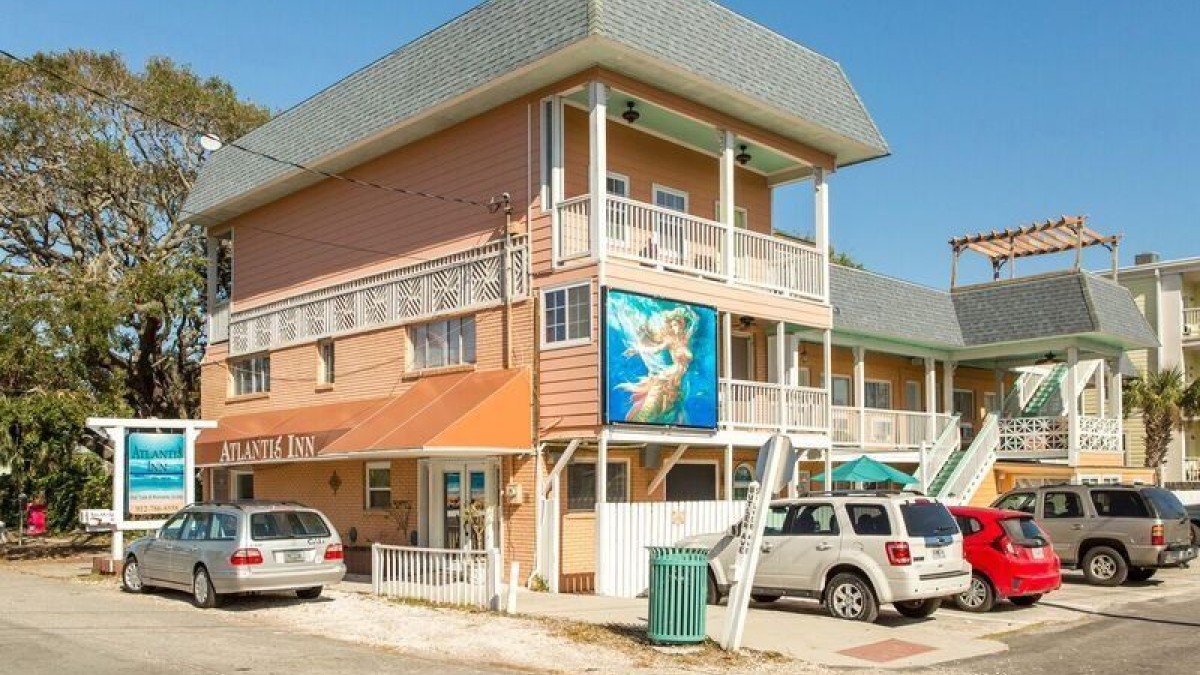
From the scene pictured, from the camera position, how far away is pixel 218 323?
103 feet

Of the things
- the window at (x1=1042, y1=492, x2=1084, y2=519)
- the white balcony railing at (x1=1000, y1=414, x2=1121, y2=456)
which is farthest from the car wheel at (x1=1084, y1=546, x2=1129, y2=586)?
the white balcony railing at (x1=1000, y1=414, x2=1121, y2=456)

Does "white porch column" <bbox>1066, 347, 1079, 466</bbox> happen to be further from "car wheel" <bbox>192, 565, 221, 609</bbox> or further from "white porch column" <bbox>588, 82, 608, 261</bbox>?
"car wheel" <bbox>192, 565, 221, 609</bbox>

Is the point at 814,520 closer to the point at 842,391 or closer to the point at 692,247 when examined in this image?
the point at 692,247

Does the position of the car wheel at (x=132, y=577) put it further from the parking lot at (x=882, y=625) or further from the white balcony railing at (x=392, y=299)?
the white balcony railing at (x=392, y=299)

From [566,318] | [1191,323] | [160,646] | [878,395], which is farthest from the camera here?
[1191,323]

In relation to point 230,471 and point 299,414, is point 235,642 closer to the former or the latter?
point 299,414

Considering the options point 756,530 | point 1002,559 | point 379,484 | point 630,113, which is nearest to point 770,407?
point 630,113

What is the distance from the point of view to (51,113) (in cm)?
3525

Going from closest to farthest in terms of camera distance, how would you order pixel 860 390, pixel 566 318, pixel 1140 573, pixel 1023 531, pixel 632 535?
pixel 1023 531
pixel 632 535
pixel 566 318
pixel 1140 573
pixel 860 390

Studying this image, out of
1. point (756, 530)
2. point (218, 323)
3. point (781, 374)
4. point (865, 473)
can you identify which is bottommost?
point (756, 530)

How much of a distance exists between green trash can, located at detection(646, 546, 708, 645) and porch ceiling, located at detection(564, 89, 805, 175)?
9.76m

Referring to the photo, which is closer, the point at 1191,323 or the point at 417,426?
the point at 417,426

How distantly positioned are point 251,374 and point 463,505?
32.3ft

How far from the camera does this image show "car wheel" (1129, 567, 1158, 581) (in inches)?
873
